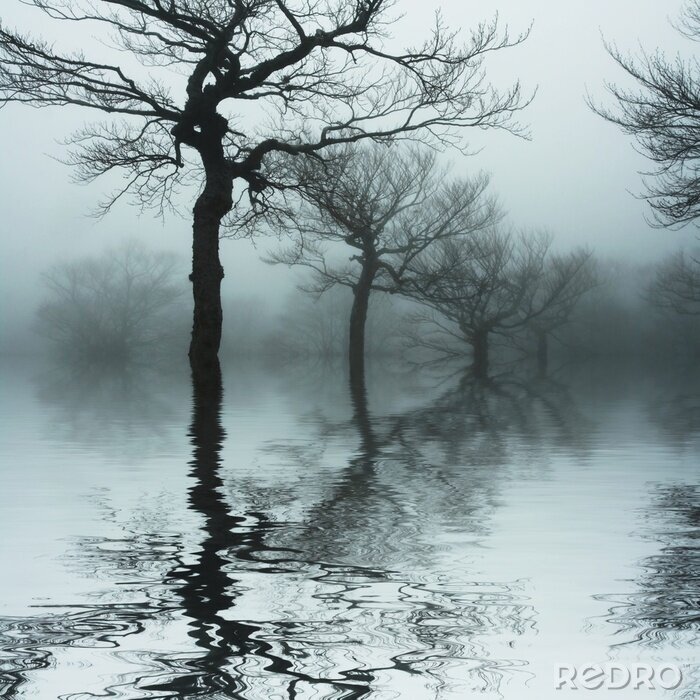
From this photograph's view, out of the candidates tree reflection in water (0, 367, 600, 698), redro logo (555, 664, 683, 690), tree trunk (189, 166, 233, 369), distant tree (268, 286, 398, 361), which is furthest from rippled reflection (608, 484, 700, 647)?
distant tree (268, 286, 398, 361)

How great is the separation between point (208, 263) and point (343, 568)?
16.9 m

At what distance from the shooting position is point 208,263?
21109 millimetres

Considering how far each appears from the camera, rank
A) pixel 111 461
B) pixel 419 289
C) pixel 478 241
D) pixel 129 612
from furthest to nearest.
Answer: pixel 478 241 → pixel 419 289 → pixel 111 461 → pixel 129 612

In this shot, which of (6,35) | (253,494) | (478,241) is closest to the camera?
(253,494)

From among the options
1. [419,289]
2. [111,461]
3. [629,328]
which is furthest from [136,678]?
[629,328]

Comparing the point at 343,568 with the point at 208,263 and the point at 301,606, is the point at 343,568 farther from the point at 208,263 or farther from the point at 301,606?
the point at 208,263

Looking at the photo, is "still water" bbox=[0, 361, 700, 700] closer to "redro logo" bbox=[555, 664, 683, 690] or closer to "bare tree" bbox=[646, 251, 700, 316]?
"redro logo" bbox=[555, 664, 683, 690]

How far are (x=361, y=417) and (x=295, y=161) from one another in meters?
11.3

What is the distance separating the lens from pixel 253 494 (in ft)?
23.2

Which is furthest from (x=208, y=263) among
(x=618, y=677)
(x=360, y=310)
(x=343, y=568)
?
(x=360, y=310)

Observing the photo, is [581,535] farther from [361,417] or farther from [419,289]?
[419,289]

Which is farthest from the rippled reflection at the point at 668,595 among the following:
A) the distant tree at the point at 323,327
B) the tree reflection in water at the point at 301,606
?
the distant tree at the point at 323,327

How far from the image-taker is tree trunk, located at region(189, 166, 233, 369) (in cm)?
2108

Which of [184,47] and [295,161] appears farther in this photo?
[295,161]
